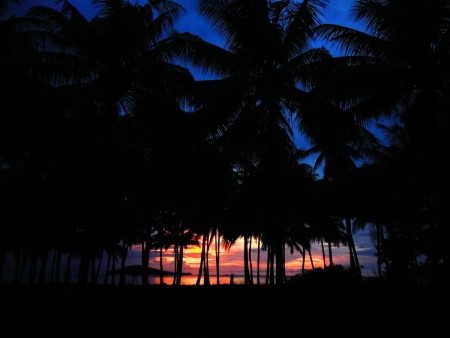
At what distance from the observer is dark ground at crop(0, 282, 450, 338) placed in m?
9.65

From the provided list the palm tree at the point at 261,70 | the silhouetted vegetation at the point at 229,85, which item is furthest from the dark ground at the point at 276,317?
the palm tree at the point at 261,70

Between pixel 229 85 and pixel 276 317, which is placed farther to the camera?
pixel 229 85

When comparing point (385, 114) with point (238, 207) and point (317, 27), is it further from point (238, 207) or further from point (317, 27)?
point (238, 207)

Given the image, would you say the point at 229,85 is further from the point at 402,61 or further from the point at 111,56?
the point at 402,61

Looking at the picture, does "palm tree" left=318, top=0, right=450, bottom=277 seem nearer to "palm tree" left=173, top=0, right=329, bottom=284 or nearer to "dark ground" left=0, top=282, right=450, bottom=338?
"palm tree" left=173, top=0, right=329, bottom=284

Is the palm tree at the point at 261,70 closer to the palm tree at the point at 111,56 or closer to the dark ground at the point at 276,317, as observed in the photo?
the palm tree at the point at 111,56

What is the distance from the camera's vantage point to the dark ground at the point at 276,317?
31.7 ft

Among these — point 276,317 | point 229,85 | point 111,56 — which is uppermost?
point 111,56

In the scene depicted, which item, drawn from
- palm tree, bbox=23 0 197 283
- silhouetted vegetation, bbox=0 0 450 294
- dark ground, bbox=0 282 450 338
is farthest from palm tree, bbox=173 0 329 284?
dark ground, bbox=0 282 450 338

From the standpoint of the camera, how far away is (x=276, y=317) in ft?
29.2

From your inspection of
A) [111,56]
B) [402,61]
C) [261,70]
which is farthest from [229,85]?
[402,61]

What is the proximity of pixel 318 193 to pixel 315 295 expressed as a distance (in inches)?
445

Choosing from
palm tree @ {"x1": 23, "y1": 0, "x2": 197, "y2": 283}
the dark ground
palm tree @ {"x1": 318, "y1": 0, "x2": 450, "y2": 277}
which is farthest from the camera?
palm tree @ {"x1": 23, "y1": 0, "x2": 197, "y2": 283}

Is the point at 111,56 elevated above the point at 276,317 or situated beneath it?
elevated above
